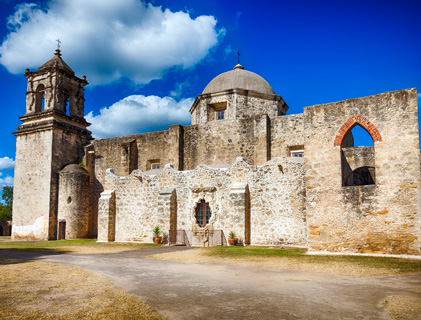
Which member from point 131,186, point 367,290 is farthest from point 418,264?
point 131,186

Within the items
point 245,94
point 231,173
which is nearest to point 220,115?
point 245,94

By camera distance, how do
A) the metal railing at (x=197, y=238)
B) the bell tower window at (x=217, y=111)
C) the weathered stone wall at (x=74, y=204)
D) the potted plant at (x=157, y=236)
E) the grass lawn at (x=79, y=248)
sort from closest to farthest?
the grass lawn at (x=79, y=248) < the metal railing at (x=197, y=238) < the potted plant at (x=157, y=236) < the weathered stone wall at (x=74, y=204) < the bell tower window at (x=217, y=111)

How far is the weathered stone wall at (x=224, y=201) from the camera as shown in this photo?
1524 centimetres

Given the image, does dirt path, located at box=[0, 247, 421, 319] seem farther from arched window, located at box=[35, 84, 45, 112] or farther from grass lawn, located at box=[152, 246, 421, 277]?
arched window, located at box=[35, 84, 45, 112]

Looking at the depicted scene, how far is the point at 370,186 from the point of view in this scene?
38.0 ft

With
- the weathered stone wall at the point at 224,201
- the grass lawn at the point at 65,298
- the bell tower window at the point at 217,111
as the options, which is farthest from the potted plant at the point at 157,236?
the grass lawn at the point at 65,298

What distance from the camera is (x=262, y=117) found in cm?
2027

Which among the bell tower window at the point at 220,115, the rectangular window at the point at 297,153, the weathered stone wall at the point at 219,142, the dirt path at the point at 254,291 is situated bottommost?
the dirt path at the point at 254,291

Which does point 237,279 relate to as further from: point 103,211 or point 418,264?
point 103,211

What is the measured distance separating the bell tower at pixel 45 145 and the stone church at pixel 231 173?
8cm

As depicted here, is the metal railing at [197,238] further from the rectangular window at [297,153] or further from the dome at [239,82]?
the dome at [239,82]

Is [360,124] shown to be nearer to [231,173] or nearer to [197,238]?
[231,173]

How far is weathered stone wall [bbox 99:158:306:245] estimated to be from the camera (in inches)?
600

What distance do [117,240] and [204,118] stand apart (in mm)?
9277
